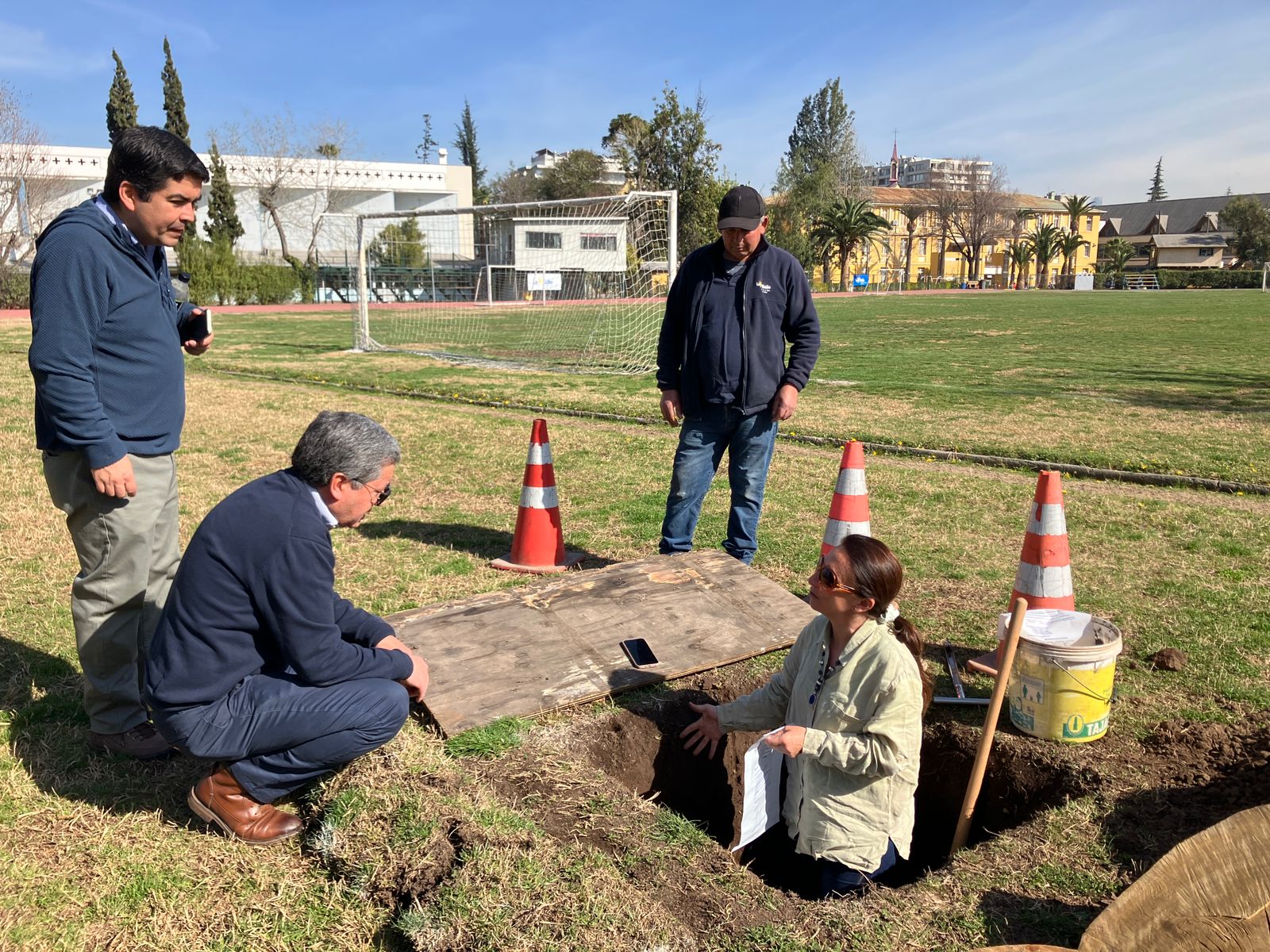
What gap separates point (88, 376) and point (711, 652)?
261 cm

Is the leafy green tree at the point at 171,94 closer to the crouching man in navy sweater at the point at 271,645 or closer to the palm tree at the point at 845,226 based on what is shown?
the palm tree at the point at 845,226

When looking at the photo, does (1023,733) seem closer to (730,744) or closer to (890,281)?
(730,744)

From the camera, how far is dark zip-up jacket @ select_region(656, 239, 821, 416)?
500 centimetres

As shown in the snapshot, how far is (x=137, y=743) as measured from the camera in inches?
136

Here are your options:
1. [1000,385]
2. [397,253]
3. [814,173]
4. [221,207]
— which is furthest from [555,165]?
[1000,385]

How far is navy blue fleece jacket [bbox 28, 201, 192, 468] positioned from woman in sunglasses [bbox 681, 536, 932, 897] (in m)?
2.32

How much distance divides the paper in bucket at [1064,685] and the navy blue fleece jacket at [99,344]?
3.12 meters

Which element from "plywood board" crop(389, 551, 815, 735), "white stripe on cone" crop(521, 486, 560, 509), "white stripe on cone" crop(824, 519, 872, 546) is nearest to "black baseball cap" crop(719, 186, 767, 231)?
"white stripe on cone" crop(824, 519, 872, 546)

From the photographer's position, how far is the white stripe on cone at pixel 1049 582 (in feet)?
13.8

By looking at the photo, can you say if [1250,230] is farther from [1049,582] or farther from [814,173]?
[1049,582]

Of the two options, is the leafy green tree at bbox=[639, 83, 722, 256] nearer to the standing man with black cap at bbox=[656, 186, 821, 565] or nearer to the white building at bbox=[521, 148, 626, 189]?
the white building at bbox=[521, 148, 626, 189]

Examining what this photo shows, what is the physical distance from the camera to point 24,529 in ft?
20.6

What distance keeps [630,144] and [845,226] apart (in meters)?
21.2

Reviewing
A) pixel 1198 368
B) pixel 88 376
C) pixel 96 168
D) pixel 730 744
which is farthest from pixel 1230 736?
pixel 96 168
